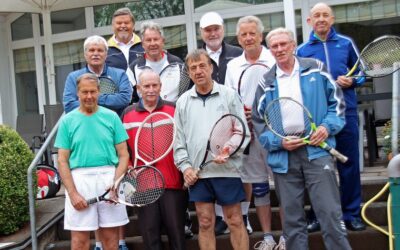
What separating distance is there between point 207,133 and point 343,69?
Answer: 4.78ft

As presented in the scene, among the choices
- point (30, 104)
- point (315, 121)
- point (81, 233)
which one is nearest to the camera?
point (315, 121)

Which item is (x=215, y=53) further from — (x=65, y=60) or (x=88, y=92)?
(x=65, y=60)

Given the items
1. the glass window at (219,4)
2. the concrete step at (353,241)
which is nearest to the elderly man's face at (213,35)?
the concrete step at (353,241)

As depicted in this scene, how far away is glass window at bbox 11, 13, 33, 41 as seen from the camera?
12.6m

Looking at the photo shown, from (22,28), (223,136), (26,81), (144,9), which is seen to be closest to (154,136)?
(223,136)

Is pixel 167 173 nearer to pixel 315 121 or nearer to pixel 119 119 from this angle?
pixel 119 119

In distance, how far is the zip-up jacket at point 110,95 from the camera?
5.96 meters

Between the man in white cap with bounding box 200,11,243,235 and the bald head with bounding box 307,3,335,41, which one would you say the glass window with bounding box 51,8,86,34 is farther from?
the bald head with bounding box 307,3,335,41

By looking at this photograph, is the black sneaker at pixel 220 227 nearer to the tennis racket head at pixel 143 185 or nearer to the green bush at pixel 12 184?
the tennis racket head at pixel 143 185

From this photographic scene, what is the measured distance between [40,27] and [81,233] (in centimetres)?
793

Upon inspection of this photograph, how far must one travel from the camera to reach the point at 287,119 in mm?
5133

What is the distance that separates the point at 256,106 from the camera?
536cm

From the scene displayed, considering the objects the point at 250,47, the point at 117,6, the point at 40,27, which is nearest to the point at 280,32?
the point at 250,47

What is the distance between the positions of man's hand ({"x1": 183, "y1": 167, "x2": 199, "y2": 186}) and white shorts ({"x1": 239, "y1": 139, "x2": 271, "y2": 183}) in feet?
2.21
